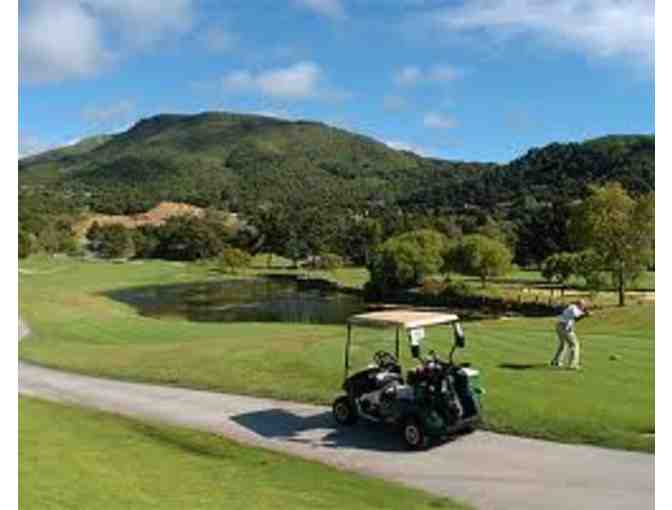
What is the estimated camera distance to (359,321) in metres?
16.9

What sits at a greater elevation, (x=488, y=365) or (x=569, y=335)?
(x=569, y=335)

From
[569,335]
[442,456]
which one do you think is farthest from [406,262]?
[442,456]

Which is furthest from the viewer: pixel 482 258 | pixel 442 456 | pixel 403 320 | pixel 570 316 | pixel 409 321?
pixel 482 258

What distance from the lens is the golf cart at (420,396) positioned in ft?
48.5

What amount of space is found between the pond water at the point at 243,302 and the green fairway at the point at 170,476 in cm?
4606

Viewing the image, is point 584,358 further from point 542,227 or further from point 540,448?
point 542,227

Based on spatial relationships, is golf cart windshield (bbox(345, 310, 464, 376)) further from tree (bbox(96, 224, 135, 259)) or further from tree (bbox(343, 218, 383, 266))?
tree (bbox(96, 224, 135, 259))

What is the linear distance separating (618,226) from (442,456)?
44.3 metres

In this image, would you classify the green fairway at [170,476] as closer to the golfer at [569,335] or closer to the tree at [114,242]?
the golfer at [569,335]

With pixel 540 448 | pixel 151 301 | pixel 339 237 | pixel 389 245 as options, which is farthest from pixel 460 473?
pixel 339 237

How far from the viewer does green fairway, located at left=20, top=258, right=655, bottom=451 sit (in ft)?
51.6

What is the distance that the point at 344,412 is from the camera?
54.4 ft
